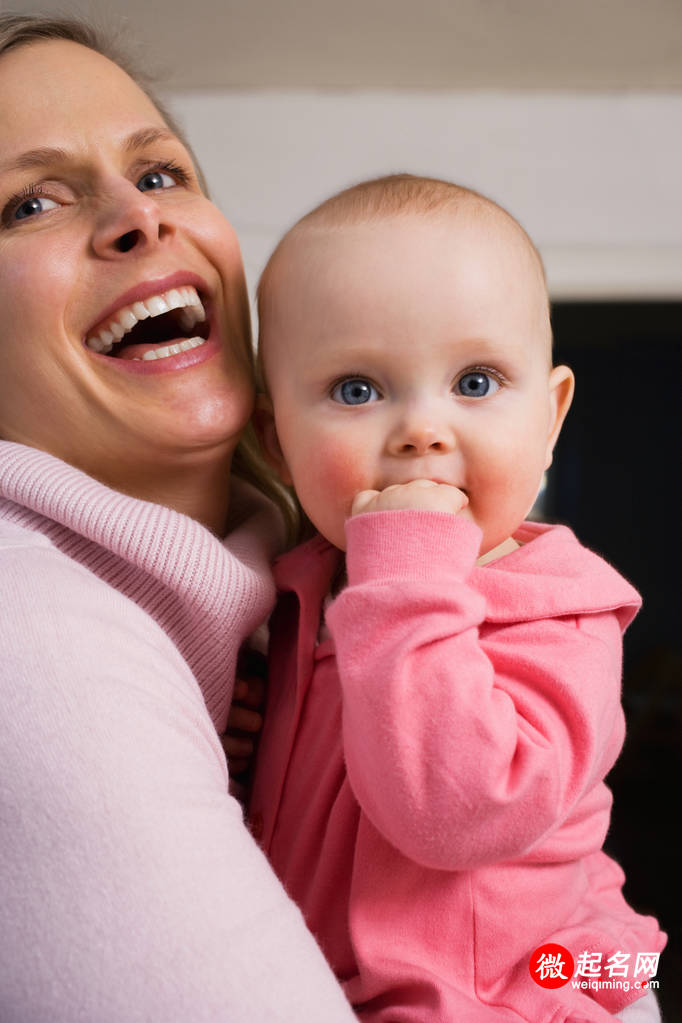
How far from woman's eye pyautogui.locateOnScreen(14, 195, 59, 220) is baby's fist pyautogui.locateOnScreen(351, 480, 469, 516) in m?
0.55

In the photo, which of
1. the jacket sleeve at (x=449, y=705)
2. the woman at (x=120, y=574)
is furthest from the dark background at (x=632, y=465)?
the jacket sleeve at (x=449, y=705)

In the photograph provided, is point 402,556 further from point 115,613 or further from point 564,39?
point 564,39

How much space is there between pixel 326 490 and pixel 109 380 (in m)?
0.31

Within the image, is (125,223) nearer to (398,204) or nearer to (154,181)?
(154,181)

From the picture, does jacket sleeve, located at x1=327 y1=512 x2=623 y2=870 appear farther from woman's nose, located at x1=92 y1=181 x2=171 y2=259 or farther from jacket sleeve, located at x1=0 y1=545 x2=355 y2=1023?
woman's nose, located at x1=92 y1=181 x2=171 y2=259

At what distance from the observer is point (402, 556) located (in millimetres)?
789

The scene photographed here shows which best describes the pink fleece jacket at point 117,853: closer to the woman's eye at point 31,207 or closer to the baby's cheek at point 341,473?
the baby's cheek at point 341,473

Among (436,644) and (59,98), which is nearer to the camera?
(436,644)

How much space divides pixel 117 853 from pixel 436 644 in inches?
11.6

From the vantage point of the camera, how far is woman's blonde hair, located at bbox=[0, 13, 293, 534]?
1.13 meters

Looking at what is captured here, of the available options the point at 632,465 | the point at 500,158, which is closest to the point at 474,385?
the point at 500,158

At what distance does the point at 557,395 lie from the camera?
3.50 ft

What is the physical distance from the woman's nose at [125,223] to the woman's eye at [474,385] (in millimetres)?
418

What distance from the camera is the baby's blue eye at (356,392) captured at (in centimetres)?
91
